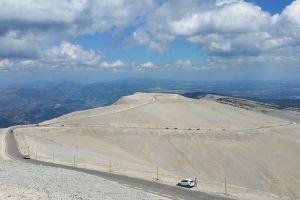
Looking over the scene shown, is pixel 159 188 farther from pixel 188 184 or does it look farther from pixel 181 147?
pixel 181 147

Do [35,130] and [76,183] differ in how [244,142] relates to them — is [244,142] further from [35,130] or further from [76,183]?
[76,183]

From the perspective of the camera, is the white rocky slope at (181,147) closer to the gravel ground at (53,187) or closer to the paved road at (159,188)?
the paved road at (159,188)

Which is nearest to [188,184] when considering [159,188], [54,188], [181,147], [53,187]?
[159,188]

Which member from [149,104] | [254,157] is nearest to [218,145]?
[254,157]

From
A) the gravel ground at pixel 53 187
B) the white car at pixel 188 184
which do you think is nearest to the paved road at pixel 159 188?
the white car at pixel 188 184

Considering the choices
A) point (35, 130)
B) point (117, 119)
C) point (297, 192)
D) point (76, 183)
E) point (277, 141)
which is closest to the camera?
point (76, 183)
